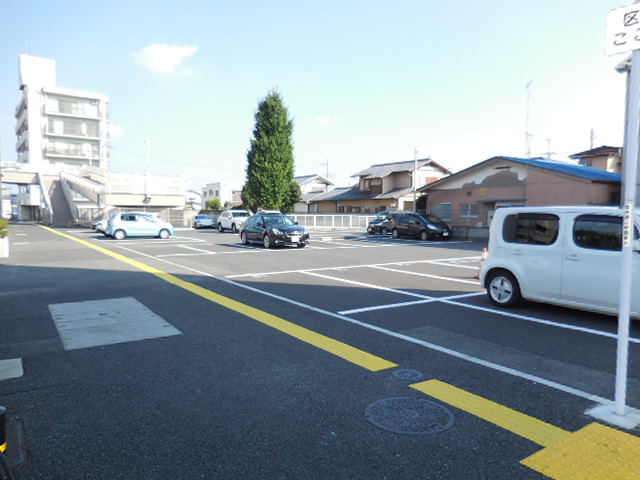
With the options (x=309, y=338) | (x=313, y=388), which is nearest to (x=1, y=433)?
(x=313, y=388)

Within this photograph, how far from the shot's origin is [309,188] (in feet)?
201

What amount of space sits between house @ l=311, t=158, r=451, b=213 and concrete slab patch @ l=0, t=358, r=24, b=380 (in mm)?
39769

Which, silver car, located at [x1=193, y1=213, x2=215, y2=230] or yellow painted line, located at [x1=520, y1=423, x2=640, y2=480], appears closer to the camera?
yellow painted line, located at [x1=520, y1=423, x2=640, y2=480]

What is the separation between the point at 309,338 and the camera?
5.69m

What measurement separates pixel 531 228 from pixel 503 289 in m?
1.16

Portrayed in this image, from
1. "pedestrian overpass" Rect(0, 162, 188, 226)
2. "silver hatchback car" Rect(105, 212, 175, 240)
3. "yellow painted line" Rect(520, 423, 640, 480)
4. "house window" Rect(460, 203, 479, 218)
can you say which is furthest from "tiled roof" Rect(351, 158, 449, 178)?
"yellow painted line" Rect(520, 423, 640, 480)

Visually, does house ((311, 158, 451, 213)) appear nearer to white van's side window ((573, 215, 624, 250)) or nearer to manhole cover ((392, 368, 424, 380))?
white van's side window ((573, 215, 624, 250))

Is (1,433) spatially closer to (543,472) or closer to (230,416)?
(230,416)

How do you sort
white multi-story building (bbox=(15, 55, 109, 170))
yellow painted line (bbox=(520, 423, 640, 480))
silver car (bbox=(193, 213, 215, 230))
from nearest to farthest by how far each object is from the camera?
yellow painted line (bbox=(520, 423, 640, 480)) < silver car (bbox=(193, 213, 215, 230)) < white multi-story building (bbox=(15, 55, 109, 170))

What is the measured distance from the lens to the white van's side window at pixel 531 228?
22.7 ft

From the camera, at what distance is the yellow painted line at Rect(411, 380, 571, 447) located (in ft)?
10.7

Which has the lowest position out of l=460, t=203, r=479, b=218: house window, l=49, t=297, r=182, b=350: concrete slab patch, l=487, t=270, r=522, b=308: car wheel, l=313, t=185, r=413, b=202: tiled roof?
l=49, t=297, r=182, b=350: concrete slab patch

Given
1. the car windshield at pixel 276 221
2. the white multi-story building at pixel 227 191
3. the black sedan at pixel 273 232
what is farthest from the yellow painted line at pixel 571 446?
the white multi-story building at pixel 227 191

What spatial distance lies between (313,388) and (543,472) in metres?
1.96
